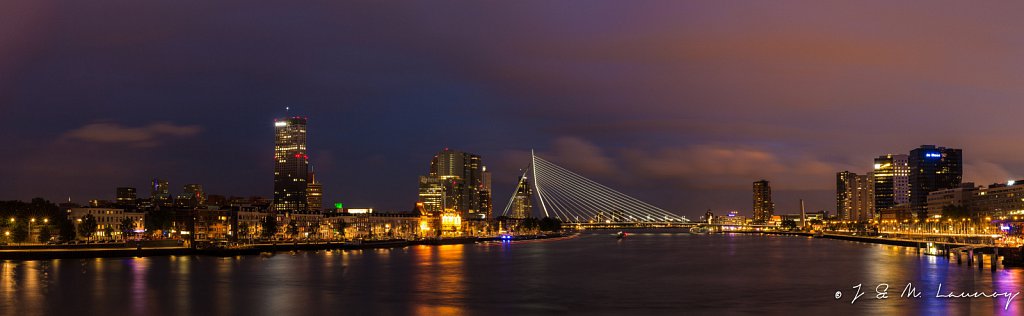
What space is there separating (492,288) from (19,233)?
70.8 metres

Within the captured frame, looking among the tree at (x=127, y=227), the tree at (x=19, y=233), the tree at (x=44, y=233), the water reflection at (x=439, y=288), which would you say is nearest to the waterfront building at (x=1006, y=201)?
the water reflection at (x=439, y=288)

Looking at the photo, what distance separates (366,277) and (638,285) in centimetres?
2059

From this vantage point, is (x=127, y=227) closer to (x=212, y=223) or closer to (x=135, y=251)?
(x=212, y=223)

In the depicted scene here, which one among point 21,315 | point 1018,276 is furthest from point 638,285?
point 21,315

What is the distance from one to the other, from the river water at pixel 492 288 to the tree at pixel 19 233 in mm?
21640

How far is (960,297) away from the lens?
46750 mm

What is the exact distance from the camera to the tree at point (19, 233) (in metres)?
101

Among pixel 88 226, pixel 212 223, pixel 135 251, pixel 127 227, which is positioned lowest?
pixel 135 251

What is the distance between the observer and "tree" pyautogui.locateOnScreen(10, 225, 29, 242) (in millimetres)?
101438

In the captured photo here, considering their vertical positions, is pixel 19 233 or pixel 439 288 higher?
pixel 19 233

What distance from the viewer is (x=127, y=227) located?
444ft

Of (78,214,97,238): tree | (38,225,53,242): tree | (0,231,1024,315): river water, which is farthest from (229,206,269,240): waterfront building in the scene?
(0,231,1024,315): river water

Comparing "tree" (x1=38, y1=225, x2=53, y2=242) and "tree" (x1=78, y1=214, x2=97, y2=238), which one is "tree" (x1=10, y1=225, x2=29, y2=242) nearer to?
"tree" (x1=38, y1=225, x2=53, y2=242)

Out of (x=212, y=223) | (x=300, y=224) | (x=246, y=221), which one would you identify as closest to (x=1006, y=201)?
(x=300, y=224)
